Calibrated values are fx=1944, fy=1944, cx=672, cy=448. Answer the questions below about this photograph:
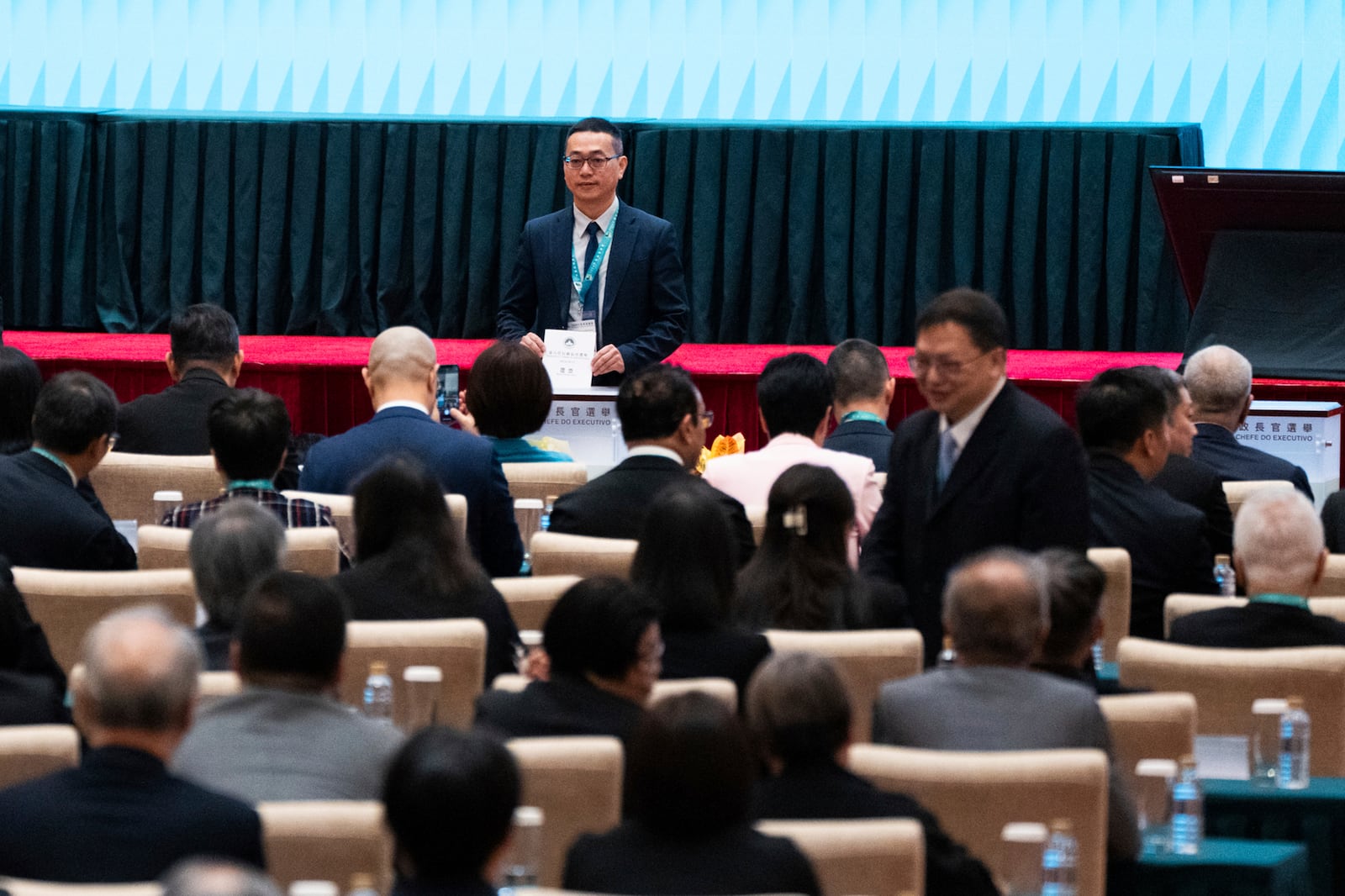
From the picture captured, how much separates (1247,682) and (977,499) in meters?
0.80

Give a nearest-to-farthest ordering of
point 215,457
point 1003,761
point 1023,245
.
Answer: point 1003,761 → point 215,457 → point 1023,245

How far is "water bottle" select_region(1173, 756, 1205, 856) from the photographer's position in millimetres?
3223

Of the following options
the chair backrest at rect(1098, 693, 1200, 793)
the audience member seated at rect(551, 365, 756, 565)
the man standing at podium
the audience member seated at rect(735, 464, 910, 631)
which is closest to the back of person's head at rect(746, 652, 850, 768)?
the chair backrest at rect(1098, 693, 1200, 793)

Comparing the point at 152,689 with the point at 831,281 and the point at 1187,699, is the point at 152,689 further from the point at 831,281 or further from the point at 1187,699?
the point at 831,281

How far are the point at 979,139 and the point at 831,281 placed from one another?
3.65 feet

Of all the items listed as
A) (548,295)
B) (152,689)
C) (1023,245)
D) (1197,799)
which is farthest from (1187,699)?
(1023,245)

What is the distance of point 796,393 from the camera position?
18.2ft

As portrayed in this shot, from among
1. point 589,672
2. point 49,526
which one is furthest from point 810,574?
point 49,526

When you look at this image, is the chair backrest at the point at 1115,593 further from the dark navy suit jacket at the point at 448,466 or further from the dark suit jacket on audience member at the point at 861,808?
the dark suit jacket on audience member at the point at 861,808

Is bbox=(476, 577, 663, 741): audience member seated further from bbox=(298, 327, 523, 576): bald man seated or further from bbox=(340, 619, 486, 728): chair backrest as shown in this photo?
bbox=(298, 327, 523, 576): bald man seated

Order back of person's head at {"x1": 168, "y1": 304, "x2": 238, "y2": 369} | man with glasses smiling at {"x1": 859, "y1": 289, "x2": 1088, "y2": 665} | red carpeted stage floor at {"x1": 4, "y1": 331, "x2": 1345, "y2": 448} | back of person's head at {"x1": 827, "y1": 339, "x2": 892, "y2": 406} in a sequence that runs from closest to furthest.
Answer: man with glasses smiling at {"x1": 859, "y1": 289, "x2": 1088, "y2": 665}, back of person's head at {"x1": 827, "y1": 339, "x2": 892, "y2": 406}, back of person's head at {"x1": 168, "y1": 304, "x2": 238, "y2": 369}, red carpeted stage floor at {"x1": 4, "y1": 331, "x2": 1345, "y2": 448}

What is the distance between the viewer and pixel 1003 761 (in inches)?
114

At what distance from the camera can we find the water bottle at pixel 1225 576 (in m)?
5.14

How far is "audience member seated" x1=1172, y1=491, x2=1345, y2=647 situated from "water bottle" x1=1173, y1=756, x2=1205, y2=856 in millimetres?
797
